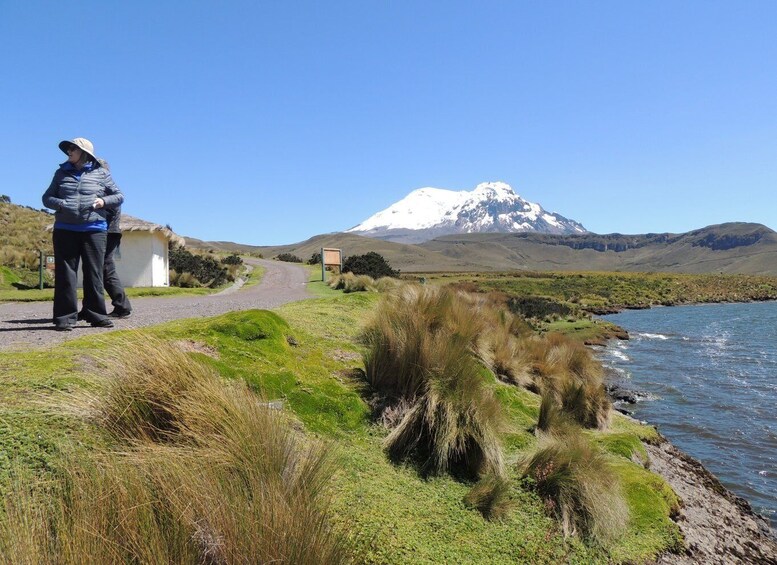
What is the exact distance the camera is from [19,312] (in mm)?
9898

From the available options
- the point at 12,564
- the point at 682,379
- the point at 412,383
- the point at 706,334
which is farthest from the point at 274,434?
the point at 706,334

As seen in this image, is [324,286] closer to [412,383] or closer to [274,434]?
[412,383]

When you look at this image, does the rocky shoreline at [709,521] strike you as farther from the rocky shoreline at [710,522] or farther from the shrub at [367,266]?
the shrub at [367,266]

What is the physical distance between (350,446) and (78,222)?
4715 mm

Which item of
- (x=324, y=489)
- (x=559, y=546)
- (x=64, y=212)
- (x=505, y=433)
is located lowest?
(x=559, y=546)

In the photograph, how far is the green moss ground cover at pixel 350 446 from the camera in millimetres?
3078

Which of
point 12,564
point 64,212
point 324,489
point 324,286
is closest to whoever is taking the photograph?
point 12,564

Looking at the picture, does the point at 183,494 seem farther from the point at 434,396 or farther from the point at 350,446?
the point at 434,396

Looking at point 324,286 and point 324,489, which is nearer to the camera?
point 324,489

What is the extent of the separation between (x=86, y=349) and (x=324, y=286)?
17533mm

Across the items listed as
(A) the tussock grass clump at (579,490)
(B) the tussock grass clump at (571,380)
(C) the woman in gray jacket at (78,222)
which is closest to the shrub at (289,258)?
(B) the tussock grass clump at (571,380)

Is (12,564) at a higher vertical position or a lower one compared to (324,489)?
higher

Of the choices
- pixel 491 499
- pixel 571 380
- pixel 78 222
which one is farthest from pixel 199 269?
pixel 491 499

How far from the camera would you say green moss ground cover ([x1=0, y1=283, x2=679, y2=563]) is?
3078 mm
